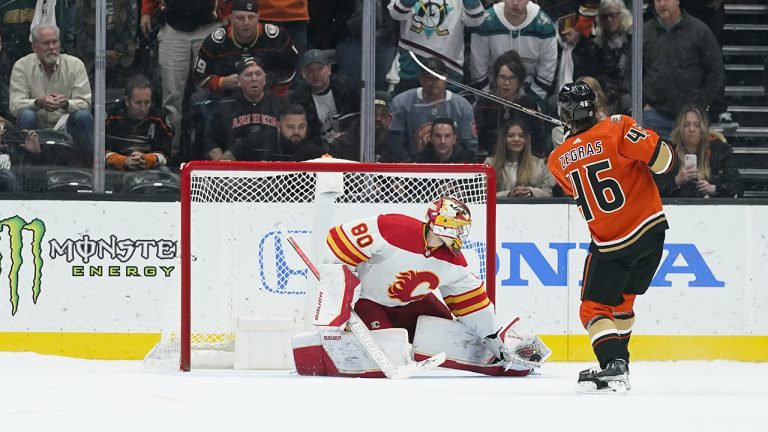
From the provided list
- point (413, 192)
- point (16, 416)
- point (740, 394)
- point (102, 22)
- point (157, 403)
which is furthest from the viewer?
point (102, 22)

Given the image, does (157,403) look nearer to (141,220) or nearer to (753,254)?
(141,220)

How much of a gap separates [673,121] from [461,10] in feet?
4.10

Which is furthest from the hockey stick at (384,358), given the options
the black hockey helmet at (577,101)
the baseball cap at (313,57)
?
the baseball cap at (313,57)

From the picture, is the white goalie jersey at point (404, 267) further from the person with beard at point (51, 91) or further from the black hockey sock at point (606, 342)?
the person with beard at point (51, 91)

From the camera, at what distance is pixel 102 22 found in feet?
22.3

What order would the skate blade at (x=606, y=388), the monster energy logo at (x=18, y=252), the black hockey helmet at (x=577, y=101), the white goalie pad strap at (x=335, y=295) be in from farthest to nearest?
the monster energy logo at (x=18, y=252), the white goalie pad strap at (x=335, y=295), the black hockey helmet at (x=577, y=101), the skate blade at (x=606, y=388)

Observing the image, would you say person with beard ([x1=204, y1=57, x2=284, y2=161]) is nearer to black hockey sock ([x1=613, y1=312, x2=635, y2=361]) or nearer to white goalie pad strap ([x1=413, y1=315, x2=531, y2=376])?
white goalie pad strap ([x1=413, y1=315, x2=531, y2=376])

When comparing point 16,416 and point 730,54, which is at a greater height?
point 730,54

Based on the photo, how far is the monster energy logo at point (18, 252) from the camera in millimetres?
6508

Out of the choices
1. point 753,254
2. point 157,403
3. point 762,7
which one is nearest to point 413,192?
point 753,254

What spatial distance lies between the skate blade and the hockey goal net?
1.49m

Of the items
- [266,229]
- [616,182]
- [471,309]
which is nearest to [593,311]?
[616,182]

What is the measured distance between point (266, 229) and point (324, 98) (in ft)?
3.00

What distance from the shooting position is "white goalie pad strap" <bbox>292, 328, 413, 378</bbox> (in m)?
5.20
